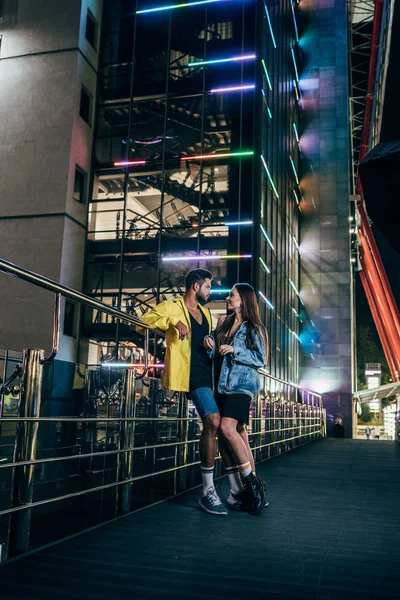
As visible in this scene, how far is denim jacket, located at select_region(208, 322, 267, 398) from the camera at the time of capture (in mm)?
4676

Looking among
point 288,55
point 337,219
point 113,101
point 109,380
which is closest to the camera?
point 109,380

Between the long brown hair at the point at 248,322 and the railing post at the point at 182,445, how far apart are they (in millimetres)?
1359

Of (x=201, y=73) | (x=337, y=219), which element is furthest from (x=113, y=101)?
(x=337, y=219)

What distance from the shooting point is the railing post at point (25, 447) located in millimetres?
3209

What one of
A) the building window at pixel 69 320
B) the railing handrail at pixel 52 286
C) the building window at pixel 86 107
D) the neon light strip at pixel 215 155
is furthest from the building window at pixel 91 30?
the railing handrail at pixel 52 286

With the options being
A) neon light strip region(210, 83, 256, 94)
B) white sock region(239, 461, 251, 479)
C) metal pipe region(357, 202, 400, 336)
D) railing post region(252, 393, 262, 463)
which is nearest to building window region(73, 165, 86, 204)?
neon light strip region(210, 83, 256, 94)

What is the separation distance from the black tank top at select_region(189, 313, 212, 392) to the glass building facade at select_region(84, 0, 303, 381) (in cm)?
1365

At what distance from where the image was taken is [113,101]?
21.4 m

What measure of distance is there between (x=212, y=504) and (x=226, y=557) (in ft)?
4.24

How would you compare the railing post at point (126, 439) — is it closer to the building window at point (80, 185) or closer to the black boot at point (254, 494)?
the black boot at point (254, 494)

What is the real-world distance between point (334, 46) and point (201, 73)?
1865 centimetres

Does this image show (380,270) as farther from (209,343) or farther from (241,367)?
(209,343)

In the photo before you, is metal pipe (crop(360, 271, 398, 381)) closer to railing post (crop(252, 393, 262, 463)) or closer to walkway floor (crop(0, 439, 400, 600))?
railing post (crop(252, 393, 262, 463))

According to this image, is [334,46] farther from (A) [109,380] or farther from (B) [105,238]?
(A) [109,380]
